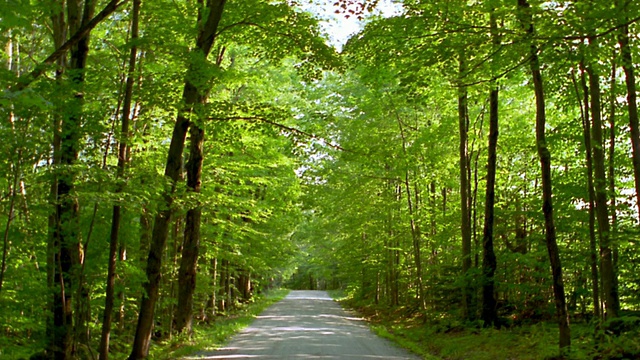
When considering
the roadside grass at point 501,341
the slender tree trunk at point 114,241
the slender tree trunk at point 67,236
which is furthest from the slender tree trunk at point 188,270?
the roadside grass at point 501,341

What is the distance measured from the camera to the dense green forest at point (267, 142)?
747 centimetres

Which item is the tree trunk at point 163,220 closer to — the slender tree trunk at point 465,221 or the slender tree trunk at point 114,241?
the slender tree trunk at point 114,241

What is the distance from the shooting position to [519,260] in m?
12.5

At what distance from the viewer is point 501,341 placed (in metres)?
10.9

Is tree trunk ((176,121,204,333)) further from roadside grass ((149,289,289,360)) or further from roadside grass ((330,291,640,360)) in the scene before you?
roadside grass ((330,291,640,360))

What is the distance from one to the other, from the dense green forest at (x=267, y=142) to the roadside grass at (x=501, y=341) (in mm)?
114

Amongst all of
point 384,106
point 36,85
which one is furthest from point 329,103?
point 36,85

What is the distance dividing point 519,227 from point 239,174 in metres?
8.97

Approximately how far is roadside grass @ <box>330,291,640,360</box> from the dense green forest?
0.11 metres

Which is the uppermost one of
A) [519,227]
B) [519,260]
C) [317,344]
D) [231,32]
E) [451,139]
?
[231,32]

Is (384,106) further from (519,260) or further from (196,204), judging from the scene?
(196,204)

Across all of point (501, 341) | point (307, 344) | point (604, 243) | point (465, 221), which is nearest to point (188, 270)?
point (307, 344)

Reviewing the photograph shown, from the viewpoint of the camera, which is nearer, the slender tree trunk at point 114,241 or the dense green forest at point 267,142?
the dense green forest at point 267,142

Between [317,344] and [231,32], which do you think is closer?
[231,32]
